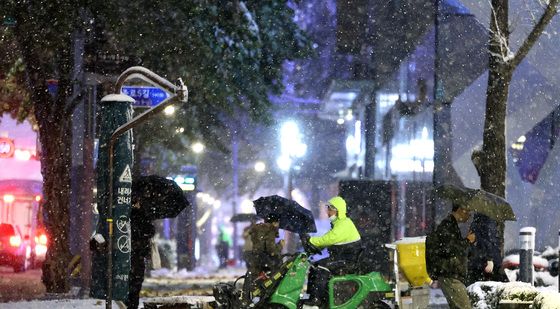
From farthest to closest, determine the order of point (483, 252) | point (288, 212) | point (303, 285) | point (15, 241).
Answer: point (15, 241) → point (288, 212) → point (483, 252) → point (303, 285)

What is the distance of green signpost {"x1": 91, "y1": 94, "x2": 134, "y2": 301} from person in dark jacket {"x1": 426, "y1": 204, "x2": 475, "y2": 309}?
167 inches

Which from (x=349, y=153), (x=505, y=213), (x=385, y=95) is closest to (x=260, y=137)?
(x=349, y=153)

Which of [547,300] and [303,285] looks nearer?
[547,300]

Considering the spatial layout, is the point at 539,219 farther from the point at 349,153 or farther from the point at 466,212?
the point at 349,153

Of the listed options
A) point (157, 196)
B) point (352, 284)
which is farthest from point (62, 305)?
point (352, 284)

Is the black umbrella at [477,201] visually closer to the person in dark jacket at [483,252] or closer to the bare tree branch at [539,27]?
the person in dark jacket at [483,252]

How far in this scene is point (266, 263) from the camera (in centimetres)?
2048

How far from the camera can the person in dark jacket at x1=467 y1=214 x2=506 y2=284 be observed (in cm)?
1638

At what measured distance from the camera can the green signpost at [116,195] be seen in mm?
14648

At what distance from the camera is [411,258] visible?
15031 mm

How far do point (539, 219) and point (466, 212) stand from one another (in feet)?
43.3

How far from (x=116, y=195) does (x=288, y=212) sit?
5.05m

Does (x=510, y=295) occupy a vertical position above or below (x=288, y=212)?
below

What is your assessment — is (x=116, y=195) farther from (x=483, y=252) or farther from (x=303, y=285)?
(x=483, y=252)
